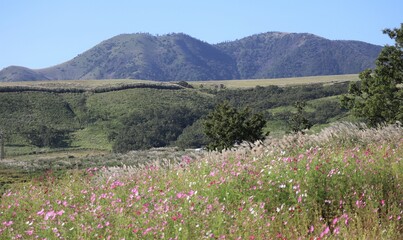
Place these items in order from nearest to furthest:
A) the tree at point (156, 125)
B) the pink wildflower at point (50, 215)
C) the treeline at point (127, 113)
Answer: the pink wildflower at point (50, 215), the treeline at point (127, 113), the tree at point (156, 125)

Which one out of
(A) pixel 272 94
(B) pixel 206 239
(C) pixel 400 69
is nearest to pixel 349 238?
(B) pixel 206 239

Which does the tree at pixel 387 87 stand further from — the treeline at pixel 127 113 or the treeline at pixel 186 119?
the treeline at pixel 127 113

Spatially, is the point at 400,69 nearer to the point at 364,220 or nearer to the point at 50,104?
the point at 364,220

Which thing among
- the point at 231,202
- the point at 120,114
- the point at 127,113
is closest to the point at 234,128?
the point at 231,202

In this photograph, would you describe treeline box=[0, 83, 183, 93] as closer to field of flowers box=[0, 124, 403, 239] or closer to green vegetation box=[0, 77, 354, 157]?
green vegetation box=[0, 77, 354, 157]

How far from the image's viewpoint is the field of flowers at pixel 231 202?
6105 mm

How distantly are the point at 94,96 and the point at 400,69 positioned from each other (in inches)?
4390

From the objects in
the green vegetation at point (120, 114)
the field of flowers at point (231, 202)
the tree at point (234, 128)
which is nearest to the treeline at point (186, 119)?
the green vegetation at point (120, 114)

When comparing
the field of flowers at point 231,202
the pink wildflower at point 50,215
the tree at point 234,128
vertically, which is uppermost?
the pink wildflower at point 50,215

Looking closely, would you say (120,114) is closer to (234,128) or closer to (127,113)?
(127,113)

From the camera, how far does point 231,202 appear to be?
25.3 feet

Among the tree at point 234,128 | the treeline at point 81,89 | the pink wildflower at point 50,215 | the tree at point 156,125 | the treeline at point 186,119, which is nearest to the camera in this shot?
the pink wildflower at point 50,215

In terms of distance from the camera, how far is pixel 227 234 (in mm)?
6094

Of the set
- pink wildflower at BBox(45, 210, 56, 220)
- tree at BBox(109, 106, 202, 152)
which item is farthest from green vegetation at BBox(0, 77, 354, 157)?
pink wildflower at BBox(45, 210, 56, 220)
